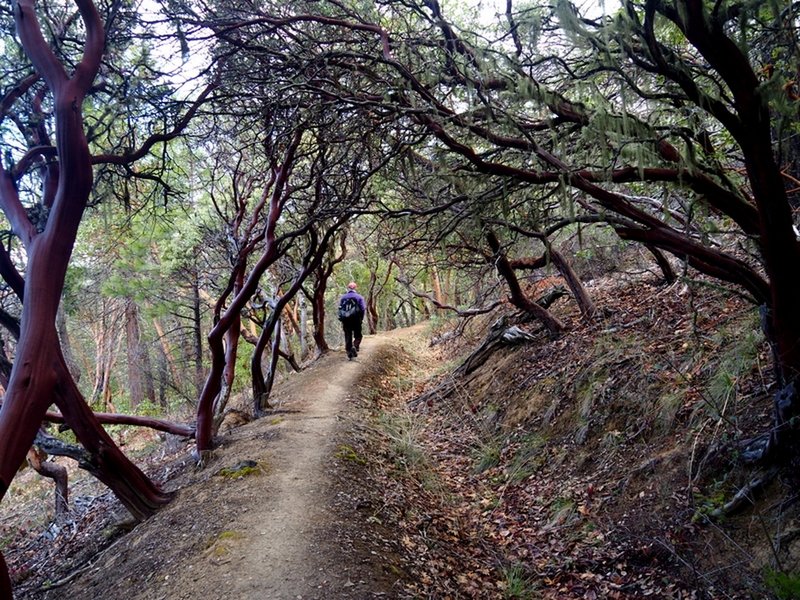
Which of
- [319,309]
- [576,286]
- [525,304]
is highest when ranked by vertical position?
[319,309]

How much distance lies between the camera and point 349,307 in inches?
502

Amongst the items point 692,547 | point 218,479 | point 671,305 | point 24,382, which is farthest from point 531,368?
point 24,382

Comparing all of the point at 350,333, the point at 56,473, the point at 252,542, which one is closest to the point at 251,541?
the point at 252,542

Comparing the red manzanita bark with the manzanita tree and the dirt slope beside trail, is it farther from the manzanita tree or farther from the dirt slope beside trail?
the dirt slope beside trail

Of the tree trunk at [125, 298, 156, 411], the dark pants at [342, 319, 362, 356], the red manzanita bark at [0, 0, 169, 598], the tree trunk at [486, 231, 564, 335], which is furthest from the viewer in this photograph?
the tree trunk at [125, 298, 156, 411]

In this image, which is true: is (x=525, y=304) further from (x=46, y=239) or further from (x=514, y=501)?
(x=46, y=239)

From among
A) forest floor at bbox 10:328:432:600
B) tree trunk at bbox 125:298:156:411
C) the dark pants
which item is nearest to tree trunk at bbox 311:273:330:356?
the dark pants

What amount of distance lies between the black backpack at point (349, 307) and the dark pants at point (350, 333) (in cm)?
21

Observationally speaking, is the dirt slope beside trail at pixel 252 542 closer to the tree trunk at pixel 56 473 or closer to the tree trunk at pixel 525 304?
the tree trunk at pixel 56 473

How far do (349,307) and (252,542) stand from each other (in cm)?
878

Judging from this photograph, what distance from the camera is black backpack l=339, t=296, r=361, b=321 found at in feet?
41.8

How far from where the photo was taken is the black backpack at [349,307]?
501 inches

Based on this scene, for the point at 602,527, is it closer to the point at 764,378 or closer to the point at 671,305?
the point at 764,378

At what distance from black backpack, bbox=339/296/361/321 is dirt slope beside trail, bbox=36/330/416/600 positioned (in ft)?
20.4
